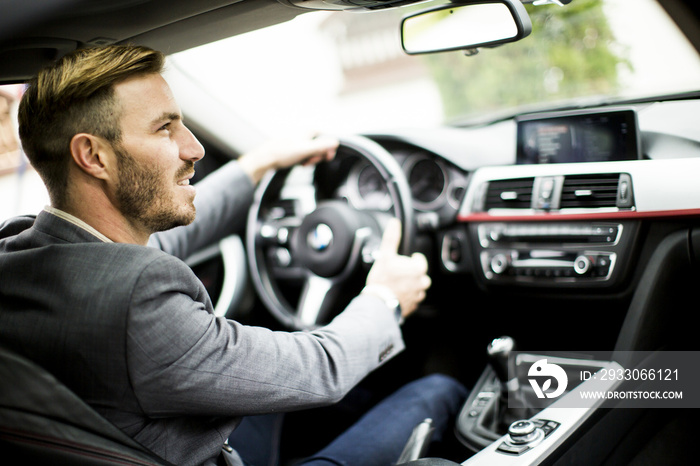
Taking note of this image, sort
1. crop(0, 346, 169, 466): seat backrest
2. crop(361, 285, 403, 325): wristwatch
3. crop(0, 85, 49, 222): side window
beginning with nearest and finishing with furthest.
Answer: crop(0, 346, 169, 466): seat backrest < crop(361, 285, 403, 325): wristwatch < crop(0, 85, 49, 222): side window

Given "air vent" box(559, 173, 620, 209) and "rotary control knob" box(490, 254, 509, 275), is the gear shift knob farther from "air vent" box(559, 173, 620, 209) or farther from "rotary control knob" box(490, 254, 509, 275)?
"air vent" box(559, 173, 620, 209)

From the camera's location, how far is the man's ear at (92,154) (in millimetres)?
1113

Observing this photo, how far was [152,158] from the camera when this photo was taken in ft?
3.94

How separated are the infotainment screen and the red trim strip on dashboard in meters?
0.18

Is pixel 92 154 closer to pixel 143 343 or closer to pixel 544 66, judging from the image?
pixel 143 343

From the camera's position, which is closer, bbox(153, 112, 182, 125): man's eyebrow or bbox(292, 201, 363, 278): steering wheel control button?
bbox(153, 112, 182, 125): man's eyebrow

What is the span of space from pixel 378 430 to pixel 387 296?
44cm

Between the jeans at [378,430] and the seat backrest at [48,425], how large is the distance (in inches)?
27.2

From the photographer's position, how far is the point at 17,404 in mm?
933

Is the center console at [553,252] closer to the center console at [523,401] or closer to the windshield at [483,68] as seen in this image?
the center console at [523,401]

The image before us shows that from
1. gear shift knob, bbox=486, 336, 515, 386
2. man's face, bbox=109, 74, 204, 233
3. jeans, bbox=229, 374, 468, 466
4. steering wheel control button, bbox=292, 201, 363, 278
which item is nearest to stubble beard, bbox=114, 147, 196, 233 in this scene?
man's face, bbox=109, 74, 204, 233

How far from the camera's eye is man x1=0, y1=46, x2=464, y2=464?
102 cm

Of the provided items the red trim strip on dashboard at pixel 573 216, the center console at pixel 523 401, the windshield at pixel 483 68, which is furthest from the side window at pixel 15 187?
the center console at pixel 523 401

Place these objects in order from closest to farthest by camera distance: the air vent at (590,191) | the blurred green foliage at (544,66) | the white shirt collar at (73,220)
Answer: the white shirt collar at (73,220)
the air vent at (590,191)
the blurred green foliage at (544,66)
